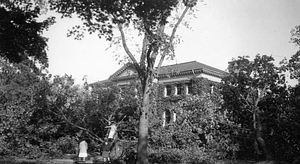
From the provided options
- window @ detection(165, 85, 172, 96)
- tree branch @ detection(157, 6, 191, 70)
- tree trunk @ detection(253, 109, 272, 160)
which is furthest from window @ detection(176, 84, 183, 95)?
tree branch @ detection(157, 6, 191, 70)

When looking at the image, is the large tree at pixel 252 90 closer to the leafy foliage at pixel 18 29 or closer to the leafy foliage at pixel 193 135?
the leafy foliage at pixel 193 135

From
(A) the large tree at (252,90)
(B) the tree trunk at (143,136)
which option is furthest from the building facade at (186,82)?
(B) the tree trunk at (143,136)

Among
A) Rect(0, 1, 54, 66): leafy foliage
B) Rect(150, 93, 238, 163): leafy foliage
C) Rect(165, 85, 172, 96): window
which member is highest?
Rect(165, 85, 172, 96): window

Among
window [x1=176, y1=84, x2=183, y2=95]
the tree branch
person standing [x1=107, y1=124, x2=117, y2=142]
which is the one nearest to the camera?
person standing [x1=107, y1=124, x2=117, y2=142]

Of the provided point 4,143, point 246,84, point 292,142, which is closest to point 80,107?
point 4,143

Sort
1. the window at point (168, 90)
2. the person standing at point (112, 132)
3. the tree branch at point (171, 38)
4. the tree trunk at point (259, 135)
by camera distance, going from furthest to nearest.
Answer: the window at point (168, 90)
the tree trunk at point (259, 135)
the tree branch at point (171, 38)
the person standing at point (112, 132)

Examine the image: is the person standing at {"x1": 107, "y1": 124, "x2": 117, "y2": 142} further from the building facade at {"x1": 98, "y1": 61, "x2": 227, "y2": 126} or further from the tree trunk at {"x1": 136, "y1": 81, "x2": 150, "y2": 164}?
the building facade at {"x1": 98, "y1": 61, "x2": 227, "y2": 126}

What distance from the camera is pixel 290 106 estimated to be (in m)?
20.7

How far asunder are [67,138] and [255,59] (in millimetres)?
16153

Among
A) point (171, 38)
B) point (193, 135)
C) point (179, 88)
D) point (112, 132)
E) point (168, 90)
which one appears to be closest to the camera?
point (112, 132)

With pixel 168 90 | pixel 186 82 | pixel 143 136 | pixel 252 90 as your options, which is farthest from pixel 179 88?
pixel 143 136

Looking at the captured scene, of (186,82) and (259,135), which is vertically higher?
(186,82)

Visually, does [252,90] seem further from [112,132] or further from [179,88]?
[179,88]

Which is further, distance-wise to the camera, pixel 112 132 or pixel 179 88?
pixel 179 88
